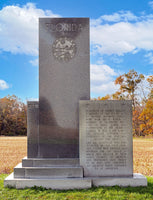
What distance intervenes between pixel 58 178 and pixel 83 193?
73 cm

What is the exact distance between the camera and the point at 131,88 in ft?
108

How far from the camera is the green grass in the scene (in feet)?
14.5

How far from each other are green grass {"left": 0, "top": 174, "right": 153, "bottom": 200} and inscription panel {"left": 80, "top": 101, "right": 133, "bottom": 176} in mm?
470

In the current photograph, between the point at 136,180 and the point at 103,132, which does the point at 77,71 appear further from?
the point at 136,180

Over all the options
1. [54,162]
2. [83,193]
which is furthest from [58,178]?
[83,193]

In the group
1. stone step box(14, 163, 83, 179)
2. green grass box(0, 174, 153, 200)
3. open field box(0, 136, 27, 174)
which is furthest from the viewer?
open field box(0, 136, 27, 174)

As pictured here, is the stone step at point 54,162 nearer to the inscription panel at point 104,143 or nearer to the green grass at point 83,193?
the inscription panel at point 104,143

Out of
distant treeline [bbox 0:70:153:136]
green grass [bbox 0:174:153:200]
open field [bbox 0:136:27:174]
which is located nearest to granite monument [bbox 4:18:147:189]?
green grass [bbox 0:174:153:200]

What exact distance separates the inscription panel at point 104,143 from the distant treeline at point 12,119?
3620 centimetres

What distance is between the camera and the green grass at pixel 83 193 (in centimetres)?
443

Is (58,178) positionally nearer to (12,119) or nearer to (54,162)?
(54,162)

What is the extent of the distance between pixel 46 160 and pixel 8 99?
40912 mm

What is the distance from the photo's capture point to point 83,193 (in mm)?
4609

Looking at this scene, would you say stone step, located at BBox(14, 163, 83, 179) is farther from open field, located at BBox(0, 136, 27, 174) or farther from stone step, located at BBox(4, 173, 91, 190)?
open field, located at BBox(0, 136, 27, 174)
